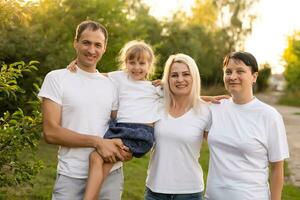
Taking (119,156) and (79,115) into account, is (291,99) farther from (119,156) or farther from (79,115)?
(79,115)

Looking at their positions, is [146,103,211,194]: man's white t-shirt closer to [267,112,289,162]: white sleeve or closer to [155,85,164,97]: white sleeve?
[155,85,164,97]: white sleeve

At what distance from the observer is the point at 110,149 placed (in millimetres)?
3438

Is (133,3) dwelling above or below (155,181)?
above

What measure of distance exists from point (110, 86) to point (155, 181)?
81 cm

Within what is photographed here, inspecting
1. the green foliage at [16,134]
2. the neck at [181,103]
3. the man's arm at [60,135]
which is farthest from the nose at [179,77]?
the green foliage at [16,134]

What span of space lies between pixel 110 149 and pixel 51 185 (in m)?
4.33

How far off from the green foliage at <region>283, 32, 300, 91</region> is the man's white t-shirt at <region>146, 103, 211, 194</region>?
40.8m

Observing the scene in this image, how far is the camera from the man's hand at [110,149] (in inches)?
133

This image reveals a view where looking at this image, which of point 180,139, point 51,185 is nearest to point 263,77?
point 51,185

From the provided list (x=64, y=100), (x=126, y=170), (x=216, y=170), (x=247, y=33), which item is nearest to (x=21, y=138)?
(x=64, y=100)

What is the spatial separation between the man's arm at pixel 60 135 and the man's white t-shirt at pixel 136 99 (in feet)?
1.32

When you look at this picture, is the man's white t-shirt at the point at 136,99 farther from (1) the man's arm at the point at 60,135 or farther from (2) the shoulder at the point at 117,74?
(1) the man's arm at the point at 60,135

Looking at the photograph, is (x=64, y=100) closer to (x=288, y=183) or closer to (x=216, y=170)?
(x=216, y=170)

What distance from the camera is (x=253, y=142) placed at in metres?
3.17
